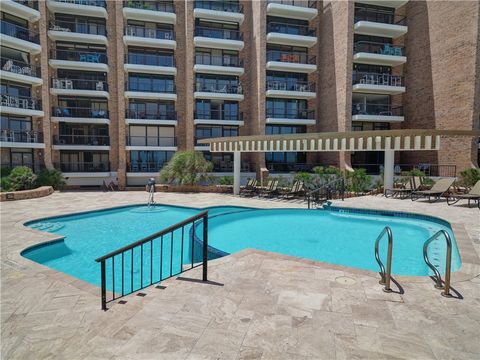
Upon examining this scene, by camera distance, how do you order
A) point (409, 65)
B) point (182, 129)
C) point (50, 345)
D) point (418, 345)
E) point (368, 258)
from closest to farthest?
point (418, 345) → point (50, 345) → point (368, 258) → point (409, 65) → point (182, 129)

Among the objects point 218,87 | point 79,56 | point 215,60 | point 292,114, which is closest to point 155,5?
point 215,60

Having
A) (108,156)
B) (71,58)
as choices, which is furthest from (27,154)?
(71,58)

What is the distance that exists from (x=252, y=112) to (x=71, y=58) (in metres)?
16.8

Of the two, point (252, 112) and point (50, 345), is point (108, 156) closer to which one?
point (252, 112)

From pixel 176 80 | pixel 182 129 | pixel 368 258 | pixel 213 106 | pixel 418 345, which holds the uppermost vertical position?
pixel 176 80

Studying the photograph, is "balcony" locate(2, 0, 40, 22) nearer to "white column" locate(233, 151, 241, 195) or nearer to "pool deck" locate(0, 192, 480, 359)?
"white column" locate(233, 151, 241, 195)

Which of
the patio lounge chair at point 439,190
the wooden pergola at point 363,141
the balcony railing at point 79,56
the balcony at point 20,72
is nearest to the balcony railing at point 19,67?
the balcony at point 20,72

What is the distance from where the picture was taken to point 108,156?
27.5 metres

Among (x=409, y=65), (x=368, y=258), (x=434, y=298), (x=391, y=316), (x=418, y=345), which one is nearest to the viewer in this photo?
(x=418, y=345)

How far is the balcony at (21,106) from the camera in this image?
21.8 m

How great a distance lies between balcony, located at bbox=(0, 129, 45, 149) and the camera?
21906 mm

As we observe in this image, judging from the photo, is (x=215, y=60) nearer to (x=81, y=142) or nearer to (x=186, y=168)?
(x=186, y=168)

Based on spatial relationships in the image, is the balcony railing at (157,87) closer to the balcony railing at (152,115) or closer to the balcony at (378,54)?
the balcony railing at (152,115)

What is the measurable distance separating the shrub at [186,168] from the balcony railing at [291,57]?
42.8 feet
